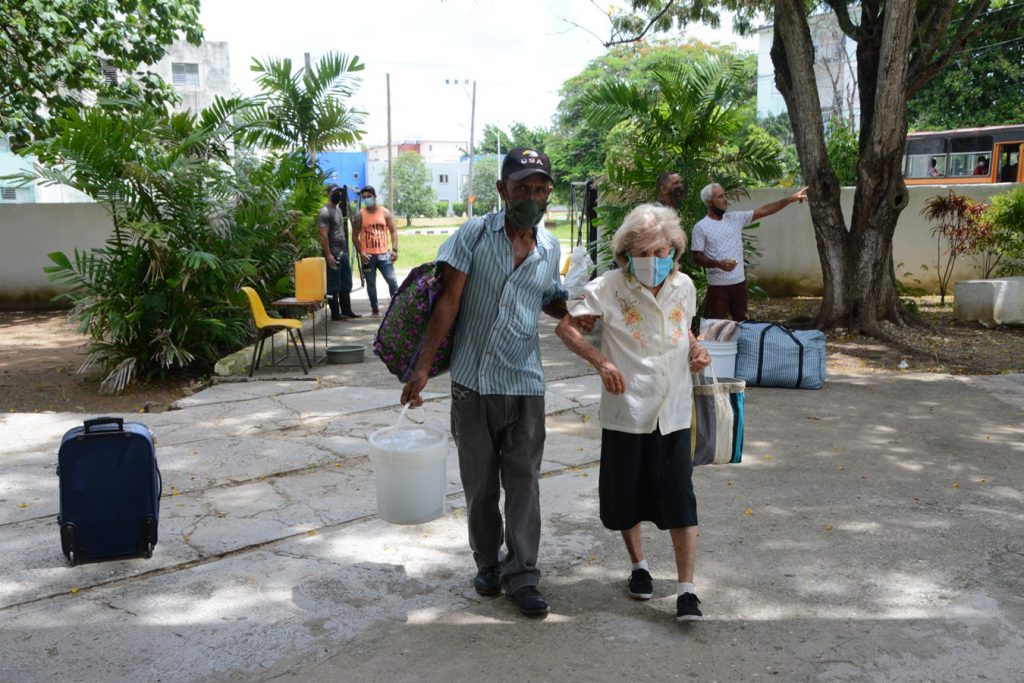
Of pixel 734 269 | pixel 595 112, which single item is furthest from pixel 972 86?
pixel 734 269

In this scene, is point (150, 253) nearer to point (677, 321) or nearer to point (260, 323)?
point (260, 323)

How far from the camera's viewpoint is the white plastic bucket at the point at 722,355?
8000 millimetres

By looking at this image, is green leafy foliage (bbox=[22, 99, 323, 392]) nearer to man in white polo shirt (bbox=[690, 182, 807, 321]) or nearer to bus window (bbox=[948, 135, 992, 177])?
man in white polo shirt (bbox=[690, 182, 807, 321])

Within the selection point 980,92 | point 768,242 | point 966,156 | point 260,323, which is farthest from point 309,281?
point 980,92

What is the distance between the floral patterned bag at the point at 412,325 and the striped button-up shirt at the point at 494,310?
59 mm

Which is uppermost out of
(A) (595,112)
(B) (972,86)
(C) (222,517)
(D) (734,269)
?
(B) (972,86)

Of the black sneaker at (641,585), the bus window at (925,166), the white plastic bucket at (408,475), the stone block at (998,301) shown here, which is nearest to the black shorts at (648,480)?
the black sneaker at (641,585)

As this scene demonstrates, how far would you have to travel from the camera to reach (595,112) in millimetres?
11344

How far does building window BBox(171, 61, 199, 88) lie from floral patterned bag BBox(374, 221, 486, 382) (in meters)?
45.8

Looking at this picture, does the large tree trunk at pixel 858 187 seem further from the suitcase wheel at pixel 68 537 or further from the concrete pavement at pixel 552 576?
the suitcase wheel at pixel 68 537

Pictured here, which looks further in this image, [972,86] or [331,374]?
[972,86]

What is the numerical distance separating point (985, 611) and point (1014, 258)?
1046 centimetres

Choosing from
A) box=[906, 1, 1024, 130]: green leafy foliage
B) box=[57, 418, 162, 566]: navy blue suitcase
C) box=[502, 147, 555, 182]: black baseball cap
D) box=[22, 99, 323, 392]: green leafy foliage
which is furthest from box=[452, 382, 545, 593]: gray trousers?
Answer: box=[906, 1, 1024, 130]: green leafy foliage

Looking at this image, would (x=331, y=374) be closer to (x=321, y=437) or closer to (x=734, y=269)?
(x=321, y=437)
